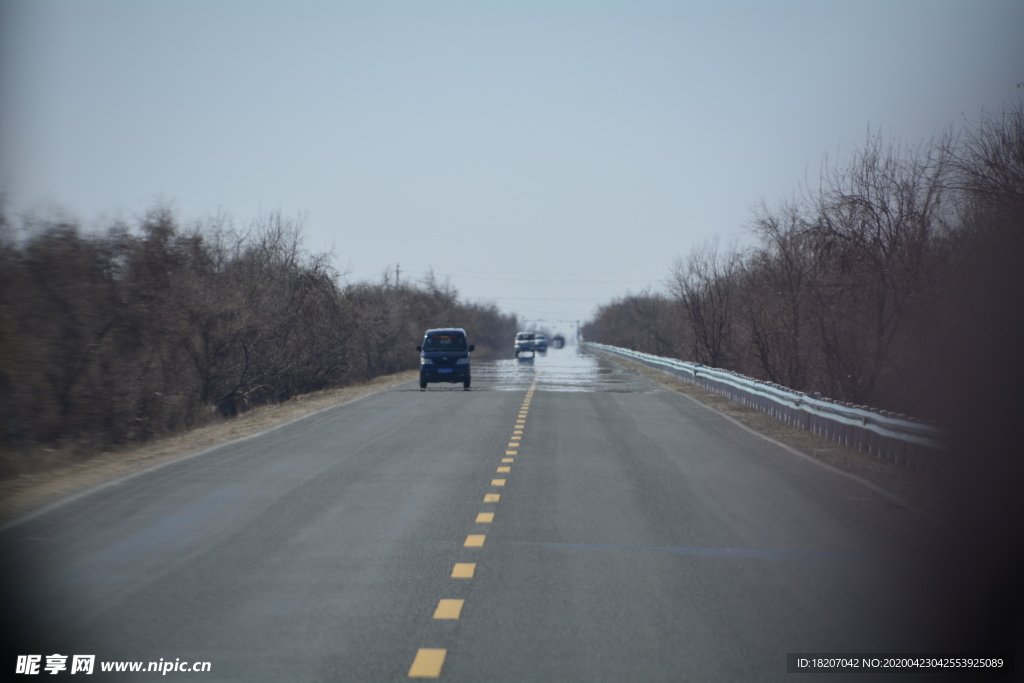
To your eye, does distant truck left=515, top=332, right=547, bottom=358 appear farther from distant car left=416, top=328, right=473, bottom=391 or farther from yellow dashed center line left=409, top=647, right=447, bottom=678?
yellow dashed center line left=409, top=647, right=447, bottom=678

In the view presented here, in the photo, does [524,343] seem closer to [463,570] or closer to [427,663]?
[463,570]

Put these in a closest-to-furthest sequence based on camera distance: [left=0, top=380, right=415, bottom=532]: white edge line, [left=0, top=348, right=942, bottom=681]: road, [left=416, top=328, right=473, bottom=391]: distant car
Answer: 1. [left=0, top=348, right=942, bottom=681]: road
2. [left=0, top=380, right=415, bottom=532]: white edge line
3. [left=416, top=328, right=473, bottom=391]: distant car

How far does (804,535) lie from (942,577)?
1693 mm

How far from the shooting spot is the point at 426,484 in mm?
12625

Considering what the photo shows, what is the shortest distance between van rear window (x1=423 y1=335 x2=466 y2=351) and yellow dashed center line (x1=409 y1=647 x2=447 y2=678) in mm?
29550

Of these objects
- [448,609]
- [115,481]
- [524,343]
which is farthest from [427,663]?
[524,343]

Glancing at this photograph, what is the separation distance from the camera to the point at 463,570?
25.6ft

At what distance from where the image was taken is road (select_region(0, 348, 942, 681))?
5816 mm

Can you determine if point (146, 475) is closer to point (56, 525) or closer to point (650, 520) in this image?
point (56, 525)

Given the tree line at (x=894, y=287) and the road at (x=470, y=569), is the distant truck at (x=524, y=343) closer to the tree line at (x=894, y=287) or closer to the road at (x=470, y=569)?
the tree line at (x=894, y=287)

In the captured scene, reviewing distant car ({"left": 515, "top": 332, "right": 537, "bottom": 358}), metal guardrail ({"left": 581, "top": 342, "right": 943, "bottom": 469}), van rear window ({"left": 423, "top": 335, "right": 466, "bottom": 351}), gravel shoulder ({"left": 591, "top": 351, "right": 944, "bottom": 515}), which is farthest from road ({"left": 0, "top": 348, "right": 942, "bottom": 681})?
distant car ({"left": 515, "top": 332, "right": 537, "bottom": 358})

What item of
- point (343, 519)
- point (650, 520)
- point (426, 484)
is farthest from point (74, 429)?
point (650, 520)

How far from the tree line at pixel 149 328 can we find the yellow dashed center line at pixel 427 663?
1428 centimetres

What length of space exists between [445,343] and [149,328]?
13.1 meters
